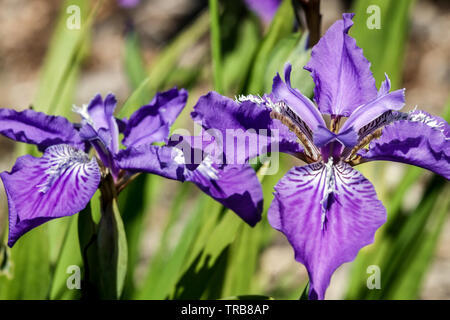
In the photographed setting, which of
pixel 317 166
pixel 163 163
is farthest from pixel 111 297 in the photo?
pixel 317 166

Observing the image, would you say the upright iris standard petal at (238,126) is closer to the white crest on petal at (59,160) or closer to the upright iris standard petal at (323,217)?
the upright iris standard petal at (323,217)

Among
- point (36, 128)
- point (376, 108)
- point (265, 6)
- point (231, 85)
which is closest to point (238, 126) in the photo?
point (376, 108)

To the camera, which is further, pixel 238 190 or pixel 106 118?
pixel 106 118
